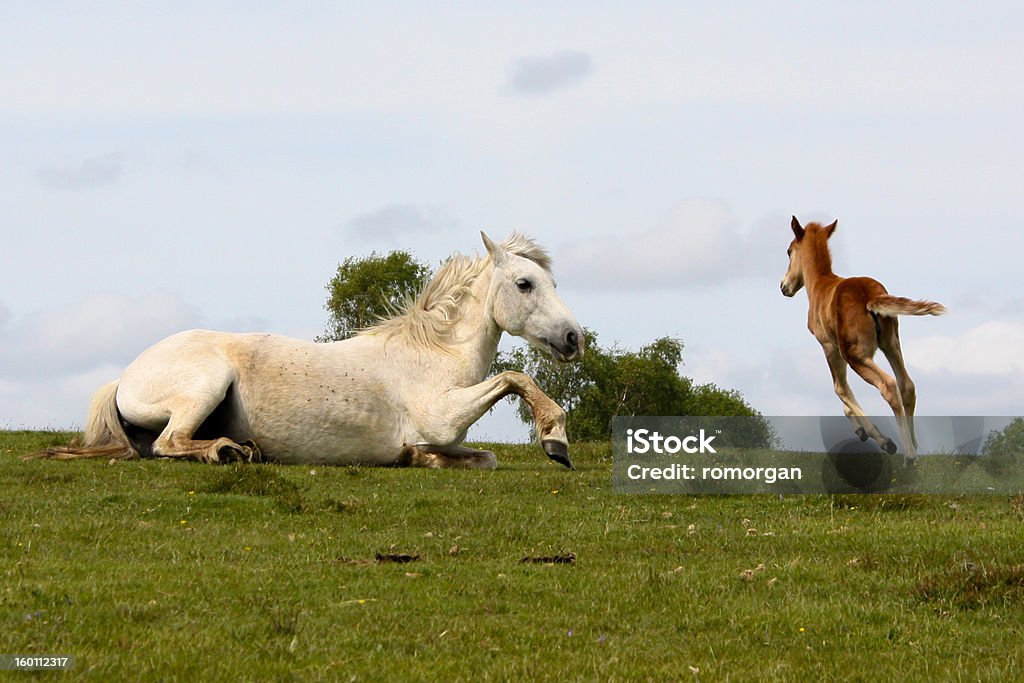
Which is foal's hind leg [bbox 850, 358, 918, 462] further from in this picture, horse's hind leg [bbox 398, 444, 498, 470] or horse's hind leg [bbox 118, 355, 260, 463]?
horse's hind leg [bbox 118, 355, 260, 463]

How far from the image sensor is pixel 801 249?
18.5 m

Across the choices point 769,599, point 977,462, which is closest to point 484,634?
point 769,599

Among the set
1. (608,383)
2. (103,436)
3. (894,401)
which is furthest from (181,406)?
(608,383)

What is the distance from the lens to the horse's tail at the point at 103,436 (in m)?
15.5

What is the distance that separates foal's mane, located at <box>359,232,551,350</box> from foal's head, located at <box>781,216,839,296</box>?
433 centimetres

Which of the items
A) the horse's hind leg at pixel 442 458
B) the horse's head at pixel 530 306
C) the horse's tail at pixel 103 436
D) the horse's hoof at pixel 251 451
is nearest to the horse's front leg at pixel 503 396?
the horse's hind leg at pixel 442 458

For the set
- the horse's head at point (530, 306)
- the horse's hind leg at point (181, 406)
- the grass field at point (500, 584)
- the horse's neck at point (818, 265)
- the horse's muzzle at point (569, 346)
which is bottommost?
the grass field at point (500, 584)

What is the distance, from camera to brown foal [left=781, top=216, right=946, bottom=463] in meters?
15.8

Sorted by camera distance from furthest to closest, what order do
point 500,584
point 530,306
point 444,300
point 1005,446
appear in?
point 1005,446 → point 444,300 → point 530,306 → point 500,584

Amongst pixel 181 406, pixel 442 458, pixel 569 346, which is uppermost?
pixel 569 346

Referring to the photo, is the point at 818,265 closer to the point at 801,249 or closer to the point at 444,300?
the point at 801,249

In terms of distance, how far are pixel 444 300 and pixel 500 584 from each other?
28.5 ft

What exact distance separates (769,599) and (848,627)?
70cm

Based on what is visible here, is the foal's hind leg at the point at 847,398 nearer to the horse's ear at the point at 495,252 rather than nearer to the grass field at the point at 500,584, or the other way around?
the grass field at the point at 500,584
